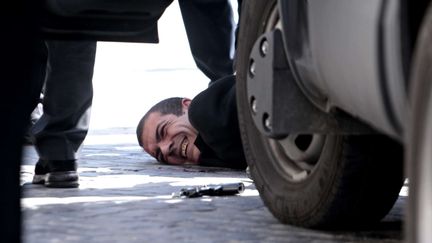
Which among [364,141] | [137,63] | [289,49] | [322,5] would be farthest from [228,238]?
[137,63]

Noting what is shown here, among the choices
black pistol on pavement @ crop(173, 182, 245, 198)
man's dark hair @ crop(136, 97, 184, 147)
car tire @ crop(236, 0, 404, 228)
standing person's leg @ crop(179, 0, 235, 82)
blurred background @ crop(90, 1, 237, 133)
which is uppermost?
standing person's leg @ crop(179, 0, 235, 82)

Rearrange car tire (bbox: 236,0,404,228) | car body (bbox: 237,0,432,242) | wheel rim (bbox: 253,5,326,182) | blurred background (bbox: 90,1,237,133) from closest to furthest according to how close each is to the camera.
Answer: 1. car body (bbox: 237,0,432,242)
2. car tire (bbox: 236,0,404,228)
3. wheel rim (bbox: 253,5,326,182)
4. blurred background (bbox: 90,1,237,133)

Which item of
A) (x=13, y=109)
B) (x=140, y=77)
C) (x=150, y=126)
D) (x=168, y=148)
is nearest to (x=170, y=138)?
(x=168, y=148)

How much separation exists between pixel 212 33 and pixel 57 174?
5.68 feet

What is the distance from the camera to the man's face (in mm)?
6726

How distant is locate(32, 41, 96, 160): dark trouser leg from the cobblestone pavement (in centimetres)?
20

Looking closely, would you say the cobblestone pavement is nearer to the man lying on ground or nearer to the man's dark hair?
the man lying on ground

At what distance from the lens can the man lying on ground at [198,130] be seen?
20.6 ft

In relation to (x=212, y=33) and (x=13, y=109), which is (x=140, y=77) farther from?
(x=13, y=109)

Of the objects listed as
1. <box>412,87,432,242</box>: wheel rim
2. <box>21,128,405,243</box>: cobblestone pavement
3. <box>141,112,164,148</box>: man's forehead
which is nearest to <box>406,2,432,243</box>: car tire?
<box>412,87,432,242</box>: wheel rim

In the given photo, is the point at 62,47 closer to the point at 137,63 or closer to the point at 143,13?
the point at 143,13

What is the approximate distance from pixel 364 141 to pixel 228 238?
1.89 feet

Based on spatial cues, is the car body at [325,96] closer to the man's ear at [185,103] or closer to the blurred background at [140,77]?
the man's ear at [185,103]

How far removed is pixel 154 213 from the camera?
4816 millimetres
